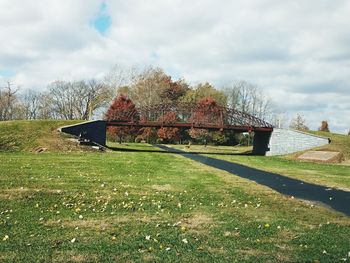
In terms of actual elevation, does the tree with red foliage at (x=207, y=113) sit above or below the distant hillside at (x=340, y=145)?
above

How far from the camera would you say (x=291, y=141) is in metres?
45.1

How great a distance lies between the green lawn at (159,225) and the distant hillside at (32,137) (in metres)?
20.4

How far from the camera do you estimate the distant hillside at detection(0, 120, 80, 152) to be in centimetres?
3306

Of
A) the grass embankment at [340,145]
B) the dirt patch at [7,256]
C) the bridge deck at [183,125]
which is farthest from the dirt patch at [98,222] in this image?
the bridge deck at [183,125]

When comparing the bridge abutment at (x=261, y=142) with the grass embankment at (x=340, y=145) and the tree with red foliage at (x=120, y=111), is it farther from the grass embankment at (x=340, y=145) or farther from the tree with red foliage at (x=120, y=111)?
the tree with red foliage at (x=120, y=111)

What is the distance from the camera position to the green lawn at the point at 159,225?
6.36 m

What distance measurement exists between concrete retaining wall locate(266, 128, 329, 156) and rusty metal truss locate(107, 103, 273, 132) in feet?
6.59

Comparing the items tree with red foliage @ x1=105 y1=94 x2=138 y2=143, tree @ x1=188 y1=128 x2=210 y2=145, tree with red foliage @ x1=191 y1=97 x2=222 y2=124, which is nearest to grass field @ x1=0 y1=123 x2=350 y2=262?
tree with red foliage @ x1=191 y1=97 x2=222 y2=124

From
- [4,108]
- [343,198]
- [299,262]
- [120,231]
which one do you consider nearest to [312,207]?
[343,198]

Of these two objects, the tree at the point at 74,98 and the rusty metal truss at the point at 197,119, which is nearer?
the rusty metal truss at the point at 197,119

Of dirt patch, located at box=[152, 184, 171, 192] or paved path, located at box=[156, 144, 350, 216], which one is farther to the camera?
dirt patch, located at box=[152, 184, 171, 192]

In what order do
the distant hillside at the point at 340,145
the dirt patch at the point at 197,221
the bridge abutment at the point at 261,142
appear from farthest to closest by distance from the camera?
the bridge abutment at the point at 261,142 < the distant hillside at the point at 340,145 < the dirt patch at the point at 197,221

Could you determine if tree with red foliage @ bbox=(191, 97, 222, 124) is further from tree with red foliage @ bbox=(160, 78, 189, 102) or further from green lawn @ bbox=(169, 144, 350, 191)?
green lawn @ bbox=(169, 144, 350, 191)

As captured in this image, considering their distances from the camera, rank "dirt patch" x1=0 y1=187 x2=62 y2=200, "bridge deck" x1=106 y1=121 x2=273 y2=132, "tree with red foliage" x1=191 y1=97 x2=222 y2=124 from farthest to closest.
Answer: "tree with red foliage" x1=191 y1=97 x2=222 y2=124 → "bridge deck" x1=106 y1=121 x2=273 y2=132 → "dirt patch" x1=0 y1=187 x2=62 y2=200
